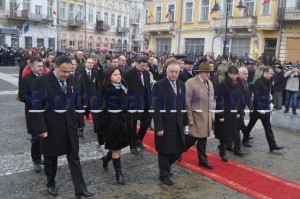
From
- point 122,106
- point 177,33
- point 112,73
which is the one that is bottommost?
point 122,106

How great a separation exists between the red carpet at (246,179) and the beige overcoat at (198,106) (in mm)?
682

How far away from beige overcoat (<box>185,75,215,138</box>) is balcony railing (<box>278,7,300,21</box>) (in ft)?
72.0

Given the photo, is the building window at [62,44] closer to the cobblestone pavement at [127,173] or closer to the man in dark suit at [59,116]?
the cobblestone pavement at [127,173]

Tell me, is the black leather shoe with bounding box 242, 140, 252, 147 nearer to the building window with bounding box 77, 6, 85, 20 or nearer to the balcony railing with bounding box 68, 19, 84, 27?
the balcony railing with bounding box 68, 19, 84, 27

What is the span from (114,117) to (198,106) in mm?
1603

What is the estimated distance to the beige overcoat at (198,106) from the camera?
582 centimetres

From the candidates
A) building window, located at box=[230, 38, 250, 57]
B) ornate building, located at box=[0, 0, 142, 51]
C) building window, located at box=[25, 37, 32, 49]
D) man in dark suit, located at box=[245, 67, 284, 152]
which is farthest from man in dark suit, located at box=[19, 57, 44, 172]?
Answer: building window, located at box=[25, 37, 32, 49]

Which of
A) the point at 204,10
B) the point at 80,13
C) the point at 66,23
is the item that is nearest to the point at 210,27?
the point at 204,10

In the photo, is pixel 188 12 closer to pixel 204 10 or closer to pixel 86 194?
pixel 204 10

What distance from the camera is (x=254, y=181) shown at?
5504 mm

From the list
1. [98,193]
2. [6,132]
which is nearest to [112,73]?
[98,193]

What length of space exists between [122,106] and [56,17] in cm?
4255

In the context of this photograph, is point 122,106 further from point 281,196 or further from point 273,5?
point 273,5

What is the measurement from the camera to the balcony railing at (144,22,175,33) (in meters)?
36.5
